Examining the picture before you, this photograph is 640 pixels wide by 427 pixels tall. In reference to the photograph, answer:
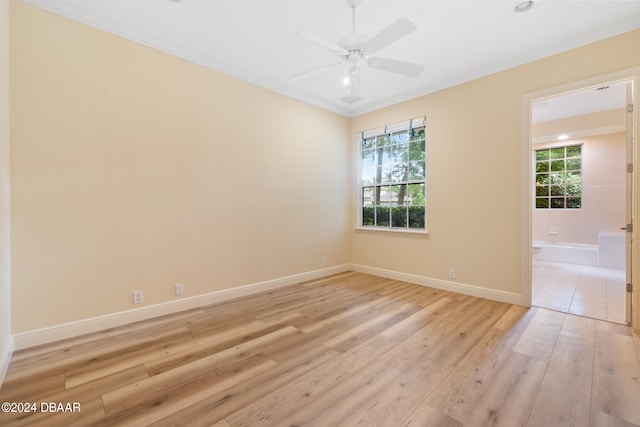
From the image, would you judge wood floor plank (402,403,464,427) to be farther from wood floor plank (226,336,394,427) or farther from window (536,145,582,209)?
window (536,145,582,209)

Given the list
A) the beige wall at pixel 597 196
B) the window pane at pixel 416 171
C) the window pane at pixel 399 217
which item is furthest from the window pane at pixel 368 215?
the beige wall at pixel 597 196

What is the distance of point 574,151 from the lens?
6137 mm

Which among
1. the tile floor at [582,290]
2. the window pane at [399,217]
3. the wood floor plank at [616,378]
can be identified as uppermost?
the window pane at [399,217]

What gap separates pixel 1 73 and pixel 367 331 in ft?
11.8

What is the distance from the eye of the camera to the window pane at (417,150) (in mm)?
4207

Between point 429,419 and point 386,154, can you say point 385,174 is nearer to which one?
point 386,154

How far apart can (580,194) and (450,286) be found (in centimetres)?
478

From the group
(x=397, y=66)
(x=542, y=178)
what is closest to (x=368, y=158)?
(x=397, y=66)

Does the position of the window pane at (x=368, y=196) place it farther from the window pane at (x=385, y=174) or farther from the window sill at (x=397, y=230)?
the window sill at (x=397, y=230)

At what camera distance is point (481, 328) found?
2635 mm

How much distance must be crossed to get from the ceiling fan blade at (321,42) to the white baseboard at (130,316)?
9.49 feet

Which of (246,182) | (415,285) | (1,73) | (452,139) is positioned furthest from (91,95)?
(415,285)

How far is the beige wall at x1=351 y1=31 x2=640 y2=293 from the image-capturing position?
116 inches

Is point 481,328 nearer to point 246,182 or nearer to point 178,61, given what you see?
point 246,182
